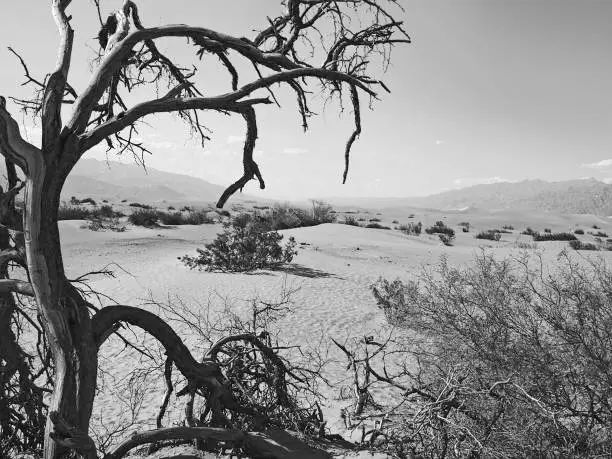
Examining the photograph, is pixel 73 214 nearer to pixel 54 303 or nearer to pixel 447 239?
pixel 447 239

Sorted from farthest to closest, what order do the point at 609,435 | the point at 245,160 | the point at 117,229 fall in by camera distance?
the point at 117,229
the point at 609,435
the point at 245,160

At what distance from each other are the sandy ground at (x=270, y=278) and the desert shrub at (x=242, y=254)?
21.1 inches

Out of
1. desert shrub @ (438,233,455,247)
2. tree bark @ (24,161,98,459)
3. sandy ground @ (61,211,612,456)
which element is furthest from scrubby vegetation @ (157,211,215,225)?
tree bark @ (24,161,98,459)

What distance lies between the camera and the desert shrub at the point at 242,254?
39.4 ft

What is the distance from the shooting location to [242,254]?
12.2 meters

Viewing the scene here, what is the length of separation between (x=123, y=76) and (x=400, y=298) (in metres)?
6.00

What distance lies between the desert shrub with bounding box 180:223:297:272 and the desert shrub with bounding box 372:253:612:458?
7.23 meters

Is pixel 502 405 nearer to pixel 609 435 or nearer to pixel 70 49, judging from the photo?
pixel 609 435

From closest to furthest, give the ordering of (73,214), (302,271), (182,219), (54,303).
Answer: (54,303) < (302,271) < (73,214) < (182,219)

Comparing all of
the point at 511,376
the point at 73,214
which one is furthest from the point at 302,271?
the point at 73,214

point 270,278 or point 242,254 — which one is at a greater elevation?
point 242,254

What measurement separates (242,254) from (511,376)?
373 inches

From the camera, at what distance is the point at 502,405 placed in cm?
334

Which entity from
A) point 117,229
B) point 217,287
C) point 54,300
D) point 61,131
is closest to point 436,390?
point 54,300
